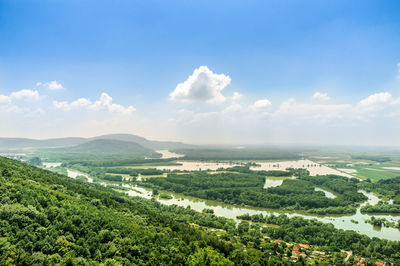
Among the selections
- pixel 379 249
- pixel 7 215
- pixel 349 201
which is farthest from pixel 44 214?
pixel 349 201

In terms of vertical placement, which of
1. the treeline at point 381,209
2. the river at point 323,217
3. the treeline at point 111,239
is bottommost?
the river at point 323,217

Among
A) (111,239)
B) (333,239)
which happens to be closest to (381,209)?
(333,239)

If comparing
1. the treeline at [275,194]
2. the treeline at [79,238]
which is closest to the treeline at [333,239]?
the treeline at [79,238]

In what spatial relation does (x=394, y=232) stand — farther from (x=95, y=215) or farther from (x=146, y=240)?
(x=95, y=215)

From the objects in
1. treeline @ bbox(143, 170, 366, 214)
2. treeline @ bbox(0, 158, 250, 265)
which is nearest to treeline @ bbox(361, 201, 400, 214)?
treeline @ bbox(143, 170, 366, 214)

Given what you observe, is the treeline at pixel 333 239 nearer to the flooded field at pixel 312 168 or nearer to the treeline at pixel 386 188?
the treeline at pixel 386 188

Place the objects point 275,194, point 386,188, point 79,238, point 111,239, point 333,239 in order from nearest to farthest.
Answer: point 79,238, point 111,239, point 333,239, point 275,194, point 386,188

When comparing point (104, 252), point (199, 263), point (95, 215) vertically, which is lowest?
point (199, 263)

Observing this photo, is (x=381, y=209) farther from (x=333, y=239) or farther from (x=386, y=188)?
(x=386, y=188)

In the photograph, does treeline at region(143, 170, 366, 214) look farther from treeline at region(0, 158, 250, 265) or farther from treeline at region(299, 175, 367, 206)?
treeline at region(0, 158, 250, 265)

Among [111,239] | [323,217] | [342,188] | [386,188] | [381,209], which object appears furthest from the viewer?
[386,188]

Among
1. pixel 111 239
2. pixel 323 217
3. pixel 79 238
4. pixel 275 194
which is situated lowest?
pixel 323 217
